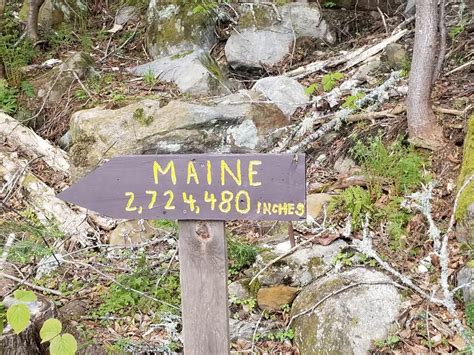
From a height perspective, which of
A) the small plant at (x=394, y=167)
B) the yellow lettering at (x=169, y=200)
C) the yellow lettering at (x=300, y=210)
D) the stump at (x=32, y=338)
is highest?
the yellow lettering at (x=169, y=200)

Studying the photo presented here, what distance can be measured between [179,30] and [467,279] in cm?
562

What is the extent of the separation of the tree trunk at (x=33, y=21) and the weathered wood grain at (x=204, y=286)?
691cm

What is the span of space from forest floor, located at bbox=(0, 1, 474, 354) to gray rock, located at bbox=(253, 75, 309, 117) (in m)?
0.14

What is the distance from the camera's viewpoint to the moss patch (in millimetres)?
3281

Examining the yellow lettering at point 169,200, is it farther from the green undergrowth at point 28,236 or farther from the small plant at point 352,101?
the small plant at point 352,101

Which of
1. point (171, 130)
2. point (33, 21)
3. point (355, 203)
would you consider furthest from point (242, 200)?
point (33, 21)

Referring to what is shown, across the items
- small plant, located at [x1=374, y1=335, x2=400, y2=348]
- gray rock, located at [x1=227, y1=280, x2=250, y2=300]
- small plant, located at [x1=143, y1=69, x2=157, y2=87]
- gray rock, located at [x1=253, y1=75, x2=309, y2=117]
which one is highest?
small plant, located at [x1=143, y1=69, x2=157, y2=87]

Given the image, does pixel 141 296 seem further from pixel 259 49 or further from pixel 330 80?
pixel 259 49

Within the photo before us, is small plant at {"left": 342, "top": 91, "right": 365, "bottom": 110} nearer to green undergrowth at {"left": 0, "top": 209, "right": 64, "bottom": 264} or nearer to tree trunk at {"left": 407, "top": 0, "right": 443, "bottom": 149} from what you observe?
tree trunk at {"left": 407, "top": 0, "right": 443, "bottom": 149}

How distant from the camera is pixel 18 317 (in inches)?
85.0

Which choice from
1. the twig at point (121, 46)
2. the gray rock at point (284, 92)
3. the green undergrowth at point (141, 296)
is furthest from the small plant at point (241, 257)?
the twig at point (121, 46)

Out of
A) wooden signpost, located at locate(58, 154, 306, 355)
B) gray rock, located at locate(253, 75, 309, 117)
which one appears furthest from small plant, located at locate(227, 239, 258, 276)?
gray rock, located at locate(253, 75, 309, 117)

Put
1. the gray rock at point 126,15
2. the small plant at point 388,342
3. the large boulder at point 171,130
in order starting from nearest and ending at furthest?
the small plant at point 388,342, the large boulder at point 171,130, the gray rock at point 126,15

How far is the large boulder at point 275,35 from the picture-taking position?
22.8 ft
